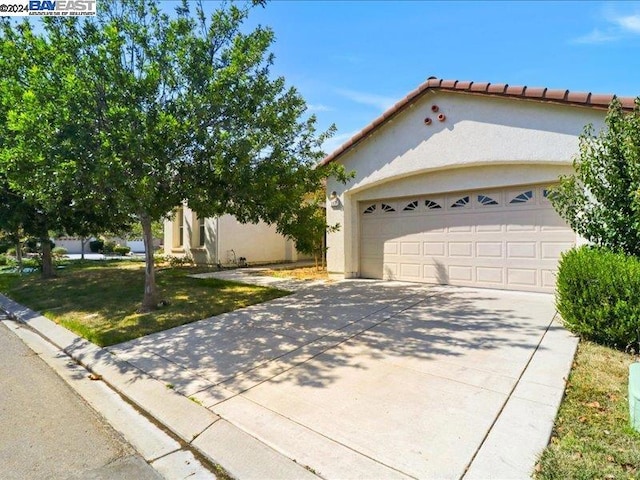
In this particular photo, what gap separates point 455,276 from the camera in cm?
941

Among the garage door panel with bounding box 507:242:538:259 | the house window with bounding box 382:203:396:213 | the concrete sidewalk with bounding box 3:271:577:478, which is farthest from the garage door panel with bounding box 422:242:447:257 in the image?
the concrete sidewalk with bounding box 3:271:577:478

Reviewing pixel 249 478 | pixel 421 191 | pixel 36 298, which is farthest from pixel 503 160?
pixel 36 298

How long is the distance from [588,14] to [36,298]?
49.9 ft

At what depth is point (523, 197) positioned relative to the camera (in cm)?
836

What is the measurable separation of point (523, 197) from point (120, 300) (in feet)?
34.4

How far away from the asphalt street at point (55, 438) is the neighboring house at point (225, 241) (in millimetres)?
11285

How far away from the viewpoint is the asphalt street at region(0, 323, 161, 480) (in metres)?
2.78

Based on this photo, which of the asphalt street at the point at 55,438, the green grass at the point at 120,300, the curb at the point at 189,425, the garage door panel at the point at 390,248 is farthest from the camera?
the garage door panel at the point at 390,248

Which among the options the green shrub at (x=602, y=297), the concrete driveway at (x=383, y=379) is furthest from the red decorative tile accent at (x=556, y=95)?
the concrete driveway at (x=383, y=379)

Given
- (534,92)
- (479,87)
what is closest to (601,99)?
(534,92)

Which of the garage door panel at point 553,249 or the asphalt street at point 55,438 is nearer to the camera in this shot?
the asphalt street at point 55,438

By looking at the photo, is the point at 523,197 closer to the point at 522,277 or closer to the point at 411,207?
the point at 522,277

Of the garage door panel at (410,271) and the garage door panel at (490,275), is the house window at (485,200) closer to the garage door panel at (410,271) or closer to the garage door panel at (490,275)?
the garage door panel at (490,275)

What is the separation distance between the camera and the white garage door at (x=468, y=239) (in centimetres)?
808
